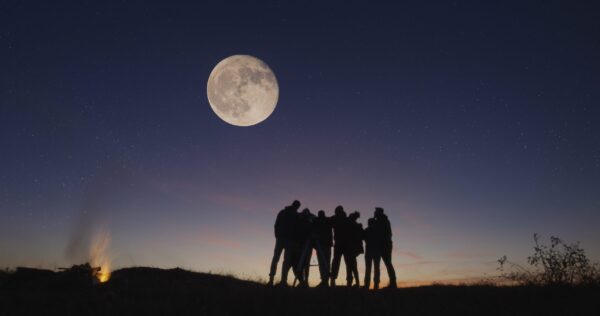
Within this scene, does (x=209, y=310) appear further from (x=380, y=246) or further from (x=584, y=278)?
(x=584, y=278)

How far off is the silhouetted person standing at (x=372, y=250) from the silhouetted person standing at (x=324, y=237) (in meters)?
1.13

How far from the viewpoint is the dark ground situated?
7719 millimetres

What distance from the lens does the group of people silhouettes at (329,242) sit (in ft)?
42.0

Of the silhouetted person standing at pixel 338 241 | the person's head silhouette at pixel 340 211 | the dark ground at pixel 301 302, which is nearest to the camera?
the dark ground at pixel 301 302

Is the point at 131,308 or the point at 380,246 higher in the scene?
the point at 380,246

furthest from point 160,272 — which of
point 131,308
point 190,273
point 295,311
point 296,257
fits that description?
point 295,311

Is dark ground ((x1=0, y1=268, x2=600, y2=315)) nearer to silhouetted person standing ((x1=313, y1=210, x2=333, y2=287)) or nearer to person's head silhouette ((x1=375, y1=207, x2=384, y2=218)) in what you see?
silhouetted person standing ((x1=313, y1=210, x2=333, y2=287))

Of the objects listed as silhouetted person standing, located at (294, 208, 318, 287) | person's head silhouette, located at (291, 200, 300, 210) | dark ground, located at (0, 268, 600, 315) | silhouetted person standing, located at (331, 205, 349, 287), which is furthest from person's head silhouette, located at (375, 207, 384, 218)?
dark ground, located at (0, 268, 600, 315)

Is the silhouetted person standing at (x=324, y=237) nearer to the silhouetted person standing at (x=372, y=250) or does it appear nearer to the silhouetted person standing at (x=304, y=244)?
the silhouetted person standing at (x=304, y=244)

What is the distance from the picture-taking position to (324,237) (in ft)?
42.8

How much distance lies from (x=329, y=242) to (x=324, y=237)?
236mm

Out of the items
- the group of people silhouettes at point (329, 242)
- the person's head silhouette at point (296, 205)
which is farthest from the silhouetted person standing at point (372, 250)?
the person's head silhouette at point (296, 205)

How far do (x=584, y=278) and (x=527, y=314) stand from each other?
4.91m

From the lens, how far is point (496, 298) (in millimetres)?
9969
